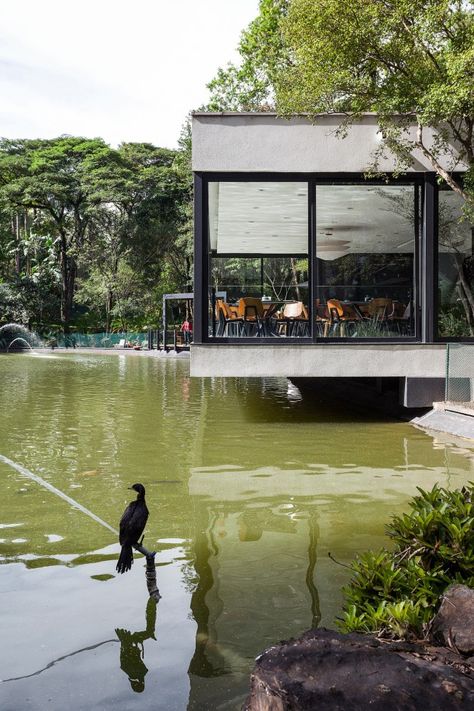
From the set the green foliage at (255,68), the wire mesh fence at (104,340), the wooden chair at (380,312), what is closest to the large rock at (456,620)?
the wooden chair at (380,312)

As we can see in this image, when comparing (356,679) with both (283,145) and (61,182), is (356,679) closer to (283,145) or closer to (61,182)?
(283,145)

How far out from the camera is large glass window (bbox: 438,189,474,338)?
14.1 meters

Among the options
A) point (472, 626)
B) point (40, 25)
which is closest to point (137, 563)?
point (472, 626)

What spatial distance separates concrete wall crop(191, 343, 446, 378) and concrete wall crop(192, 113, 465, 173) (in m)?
3.09

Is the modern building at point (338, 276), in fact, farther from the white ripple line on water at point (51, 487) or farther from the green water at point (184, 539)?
the white ripple line on water at point (51, 487)

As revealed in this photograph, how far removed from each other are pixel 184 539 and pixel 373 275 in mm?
9502

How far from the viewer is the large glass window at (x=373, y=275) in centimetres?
1395

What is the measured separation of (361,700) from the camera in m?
2.43

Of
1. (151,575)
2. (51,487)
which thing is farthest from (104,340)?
(151,575)

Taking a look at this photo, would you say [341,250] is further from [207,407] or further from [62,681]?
[62,681]

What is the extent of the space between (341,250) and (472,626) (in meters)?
15.0

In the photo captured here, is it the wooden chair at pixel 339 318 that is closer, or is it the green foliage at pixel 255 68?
the wooden chair at pixel 339 318

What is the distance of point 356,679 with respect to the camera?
8.20 feet

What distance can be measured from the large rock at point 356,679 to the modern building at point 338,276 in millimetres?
10713
